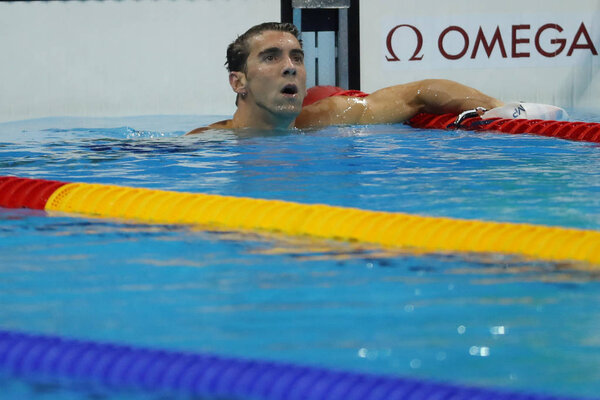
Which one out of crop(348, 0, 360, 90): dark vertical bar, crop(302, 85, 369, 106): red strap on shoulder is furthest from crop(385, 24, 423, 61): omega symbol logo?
crop(302, 85, 369, 106): red strap on shoulder

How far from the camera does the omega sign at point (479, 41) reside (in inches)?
316

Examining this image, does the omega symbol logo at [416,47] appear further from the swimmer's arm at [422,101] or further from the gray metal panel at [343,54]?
the swimmer's arm at [422,101]

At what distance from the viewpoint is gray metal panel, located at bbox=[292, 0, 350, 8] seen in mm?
8008

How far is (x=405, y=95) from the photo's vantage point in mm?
6426

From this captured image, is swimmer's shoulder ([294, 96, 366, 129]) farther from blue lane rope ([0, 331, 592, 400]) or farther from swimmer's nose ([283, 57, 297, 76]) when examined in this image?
blue lane rope ([0, 331, 592, 400])

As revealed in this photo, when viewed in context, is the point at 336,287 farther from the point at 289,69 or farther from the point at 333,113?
the point at 333,113

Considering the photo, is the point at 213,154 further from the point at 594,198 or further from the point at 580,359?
the point at 580,359

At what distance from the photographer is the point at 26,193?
3672mm

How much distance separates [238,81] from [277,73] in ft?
1.28

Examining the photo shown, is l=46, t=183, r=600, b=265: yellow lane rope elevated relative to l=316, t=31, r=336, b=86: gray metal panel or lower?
lower

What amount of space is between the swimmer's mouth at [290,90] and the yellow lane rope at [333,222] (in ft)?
7.51

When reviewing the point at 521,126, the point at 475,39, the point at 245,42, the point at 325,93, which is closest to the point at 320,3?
the point at 475,39

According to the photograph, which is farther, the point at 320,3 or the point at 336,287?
the point at 320,3

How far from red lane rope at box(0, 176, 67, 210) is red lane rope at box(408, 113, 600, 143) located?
3.18 metres
